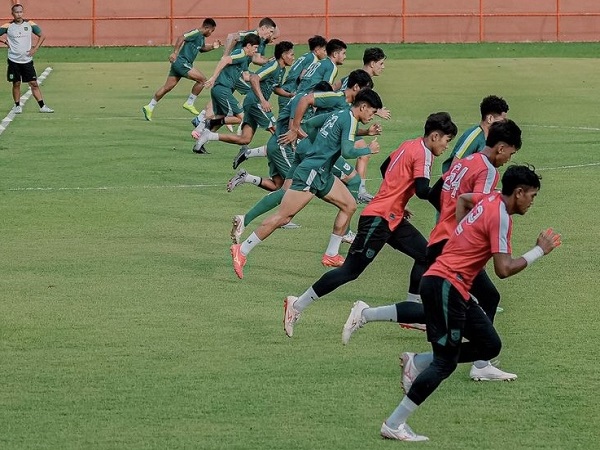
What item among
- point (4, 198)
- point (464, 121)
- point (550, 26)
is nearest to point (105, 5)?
point (550, 26)

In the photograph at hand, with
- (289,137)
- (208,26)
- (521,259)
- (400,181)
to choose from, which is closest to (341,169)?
(289,137)

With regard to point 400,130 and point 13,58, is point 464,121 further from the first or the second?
point 13,58

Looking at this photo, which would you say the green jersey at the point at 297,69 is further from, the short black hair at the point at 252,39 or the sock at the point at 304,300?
the sock at the point at 304,300

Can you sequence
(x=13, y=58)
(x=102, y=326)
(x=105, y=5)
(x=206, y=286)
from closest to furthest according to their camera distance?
(x=102, y=326) → (x=206, y=286) → (x=13, y=58) → (x=105, y=5)

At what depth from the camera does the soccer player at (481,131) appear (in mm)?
11914

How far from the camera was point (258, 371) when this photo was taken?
35.1 feet

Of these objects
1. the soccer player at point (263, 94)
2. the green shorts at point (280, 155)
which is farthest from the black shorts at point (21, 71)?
the green shorts at point (280, 155)

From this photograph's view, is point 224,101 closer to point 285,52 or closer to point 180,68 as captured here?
point 285,52

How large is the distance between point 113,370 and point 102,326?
145 centimetres

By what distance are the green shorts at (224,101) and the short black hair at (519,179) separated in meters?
15.7

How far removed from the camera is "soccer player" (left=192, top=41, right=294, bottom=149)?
2127cm

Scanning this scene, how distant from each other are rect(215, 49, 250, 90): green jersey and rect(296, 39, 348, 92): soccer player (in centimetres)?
442

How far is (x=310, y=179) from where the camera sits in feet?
46.3

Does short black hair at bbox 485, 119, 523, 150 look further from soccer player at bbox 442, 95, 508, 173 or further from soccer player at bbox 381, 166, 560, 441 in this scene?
soccer player at bbox 442, 95, 508, 173
